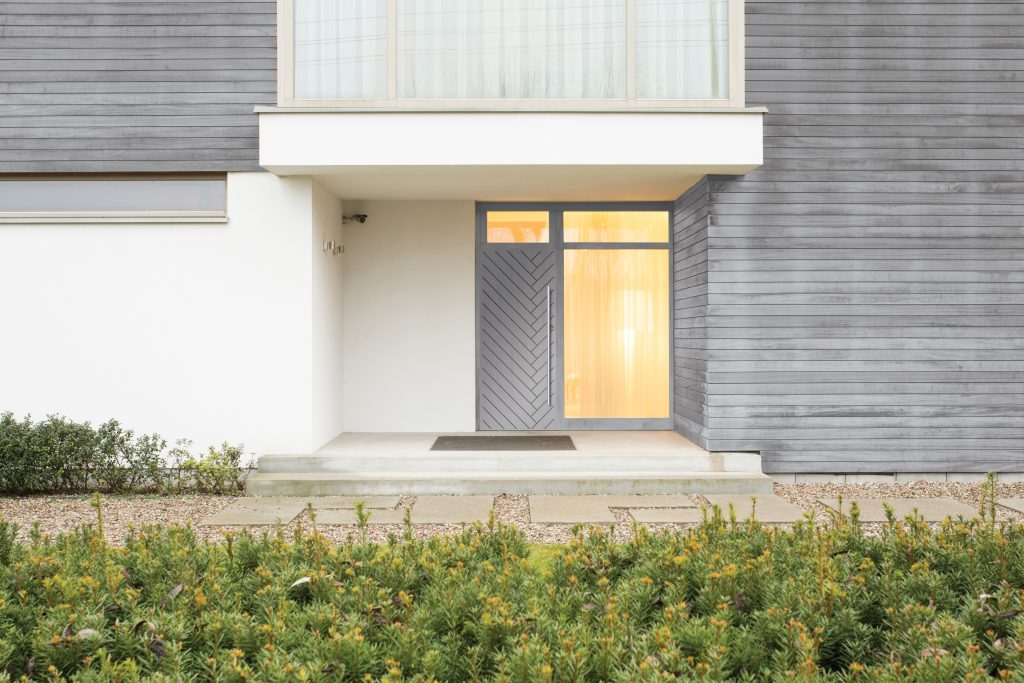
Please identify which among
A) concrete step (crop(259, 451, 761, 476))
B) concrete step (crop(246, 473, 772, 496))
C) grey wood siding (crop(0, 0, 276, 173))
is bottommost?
concrete step (crop(246, 473, 772, 496))

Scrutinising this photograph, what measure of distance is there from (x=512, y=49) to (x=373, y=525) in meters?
4.14

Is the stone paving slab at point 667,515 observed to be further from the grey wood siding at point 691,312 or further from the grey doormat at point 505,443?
the grey doormat at point 505,443

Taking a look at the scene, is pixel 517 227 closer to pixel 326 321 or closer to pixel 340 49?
pixel 326 321

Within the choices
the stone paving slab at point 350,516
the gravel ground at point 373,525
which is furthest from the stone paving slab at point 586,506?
the stone paving slab at point 350,516

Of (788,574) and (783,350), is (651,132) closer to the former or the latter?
(783,350)

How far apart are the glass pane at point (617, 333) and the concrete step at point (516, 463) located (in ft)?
5.76

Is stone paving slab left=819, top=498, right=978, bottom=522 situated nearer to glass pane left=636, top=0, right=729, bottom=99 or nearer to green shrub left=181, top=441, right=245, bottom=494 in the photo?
glass pane left=636, top=0, right=729, bottom=99

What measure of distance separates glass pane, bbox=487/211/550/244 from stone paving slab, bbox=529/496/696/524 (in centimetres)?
335

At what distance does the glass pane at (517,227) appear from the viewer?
8.84 metres

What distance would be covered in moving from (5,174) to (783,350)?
7173 millimetres

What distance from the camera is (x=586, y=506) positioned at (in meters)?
6.16

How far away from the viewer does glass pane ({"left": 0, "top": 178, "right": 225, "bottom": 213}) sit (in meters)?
7.20

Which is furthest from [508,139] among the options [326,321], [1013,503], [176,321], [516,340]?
[1013,503]

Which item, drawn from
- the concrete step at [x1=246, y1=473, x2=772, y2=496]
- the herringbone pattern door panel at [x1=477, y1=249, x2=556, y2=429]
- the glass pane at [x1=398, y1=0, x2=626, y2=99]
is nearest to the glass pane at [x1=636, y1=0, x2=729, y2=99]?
the glass pane at [x1=398, y1=0, x2=626, y2=99]
